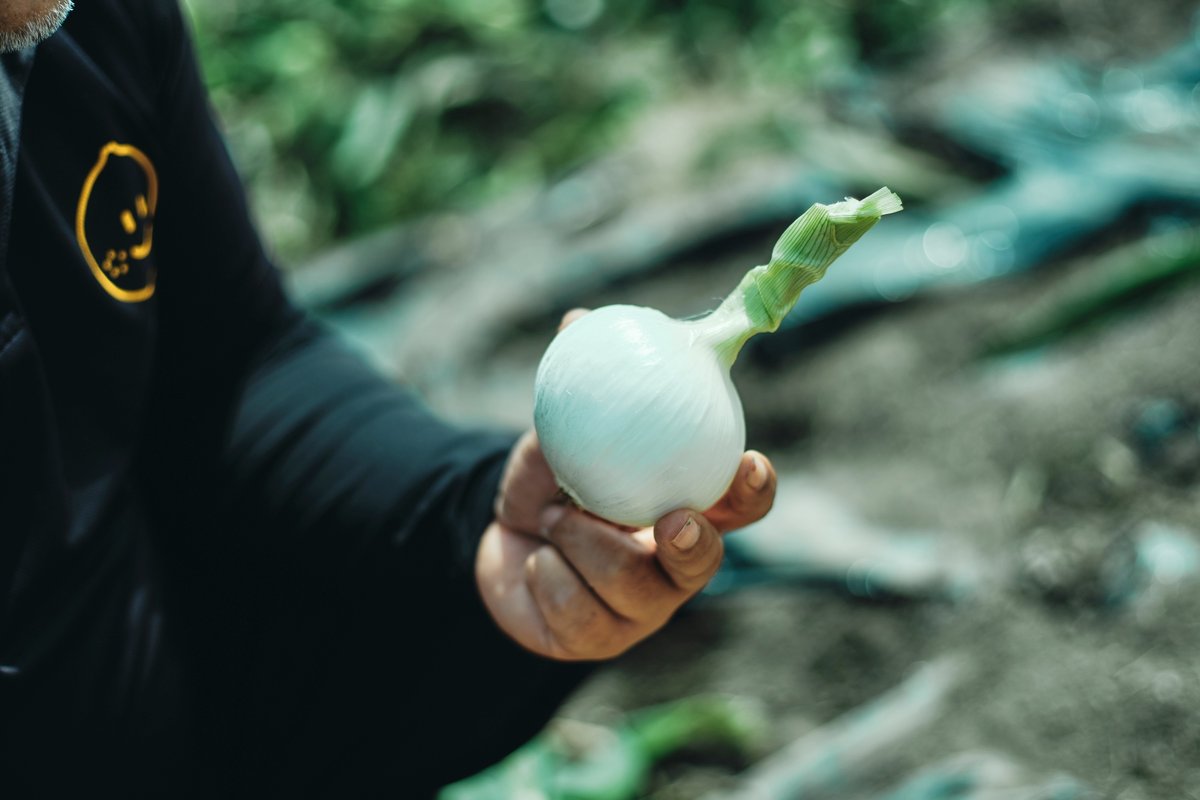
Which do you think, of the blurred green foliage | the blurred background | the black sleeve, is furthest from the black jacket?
the blurred green foliage

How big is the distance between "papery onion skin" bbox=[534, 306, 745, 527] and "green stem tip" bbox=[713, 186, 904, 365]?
0.03m

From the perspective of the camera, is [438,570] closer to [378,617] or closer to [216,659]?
[378,617]

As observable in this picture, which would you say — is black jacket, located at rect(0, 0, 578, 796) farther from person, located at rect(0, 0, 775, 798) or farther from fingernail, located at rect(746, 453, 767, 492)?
fingernail, located at rect(746, 453, 767, 492)

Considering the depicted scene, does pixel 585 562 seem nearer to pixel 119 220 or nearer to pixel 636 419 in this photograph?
Answer: pixel 636 419

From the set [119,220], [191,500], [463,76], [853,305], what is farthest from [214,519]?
[463,76]

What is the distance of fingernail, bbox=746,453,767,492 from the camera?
66cm

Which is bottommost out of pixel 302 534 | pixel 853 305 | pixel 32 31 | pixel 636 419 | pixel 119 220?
pixel 853 305

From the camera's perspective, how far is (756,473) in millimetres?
658

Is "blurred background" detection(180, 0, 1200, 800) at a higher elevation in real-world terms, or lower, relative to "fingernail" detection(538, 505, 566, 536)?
lower

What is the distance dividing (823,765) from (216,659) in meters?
0.64

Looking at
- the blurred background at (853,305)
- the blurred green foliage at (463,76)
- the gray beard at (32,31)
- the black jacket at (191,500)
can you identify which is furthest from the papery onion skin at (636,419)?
the blurred green foliage at (463,76)

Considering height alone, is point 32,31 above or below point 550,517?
above

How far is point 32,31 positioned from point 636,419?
1.35 feet

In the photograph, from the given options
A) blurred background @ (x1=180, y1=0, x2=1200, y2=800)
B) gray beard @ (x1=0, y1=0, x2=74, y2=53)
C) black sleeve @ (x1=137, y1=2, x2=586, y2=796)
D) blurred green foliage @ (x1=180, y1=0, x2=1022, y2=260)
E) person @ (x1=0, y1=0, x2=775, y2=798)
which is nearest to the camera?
gray beard @ (x1=0, y1=0, x2=74, y2=53)
